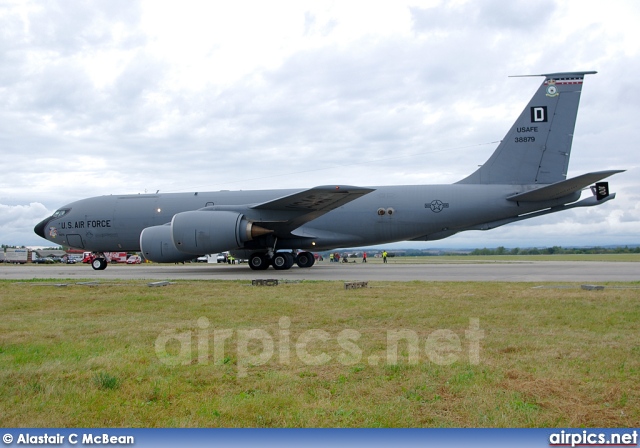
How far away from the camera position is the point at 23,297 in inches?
387

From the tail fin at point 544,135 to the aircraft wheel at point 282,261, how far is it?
8.40 m

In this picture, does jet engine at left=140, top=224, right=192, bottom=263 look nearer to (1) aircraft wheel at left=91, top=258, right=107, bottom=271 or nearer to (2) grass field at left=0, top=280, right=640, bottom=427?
(1) aircraft wheel at left=91, top=258, right=107, bottom=271

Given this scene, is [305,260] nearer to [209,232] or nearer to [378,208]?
[378,208]

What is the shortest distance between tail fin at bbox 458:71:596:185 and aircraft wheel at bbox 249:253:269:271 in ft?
30.3

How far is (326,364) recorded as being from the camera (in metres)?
4.34

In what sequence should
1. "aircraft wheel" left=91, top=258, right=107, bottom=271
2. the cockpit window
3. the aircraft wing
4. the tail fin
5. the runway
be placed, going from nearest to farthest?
the runway → the aircraft wing → the tail fin → "aircraft wheel" left=91, top=258, right=107, bottom=271 → the cockpit window

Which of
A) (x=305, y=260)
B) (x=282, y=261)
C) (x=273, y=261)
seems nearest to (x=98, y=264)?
(x=273, y=261)

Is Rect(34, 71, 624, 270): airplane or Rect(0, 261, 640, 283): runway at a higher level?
Rect(34, 71, 624, 270): airplane

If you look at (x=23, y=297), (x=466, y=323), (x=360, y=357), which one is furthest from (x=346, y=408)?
(x=23, y=297)

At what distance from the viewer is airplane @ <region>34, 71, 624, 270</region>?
1736cm

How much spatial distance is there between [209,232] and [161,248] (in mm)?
2302

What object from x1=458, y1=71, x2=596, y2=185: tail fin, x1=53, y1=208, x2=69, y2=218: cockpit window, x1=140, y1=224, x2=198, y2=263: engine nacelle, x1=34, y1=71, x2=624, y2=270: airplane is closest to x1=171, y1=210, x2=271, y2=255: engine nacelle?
x1=34, y1=71, x2=624, y2=270: airplane

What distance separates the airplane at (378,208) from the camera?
17359 millimetres

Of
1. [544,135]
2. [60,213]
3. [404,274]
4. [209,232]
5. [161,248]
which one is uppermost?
[544,135]
